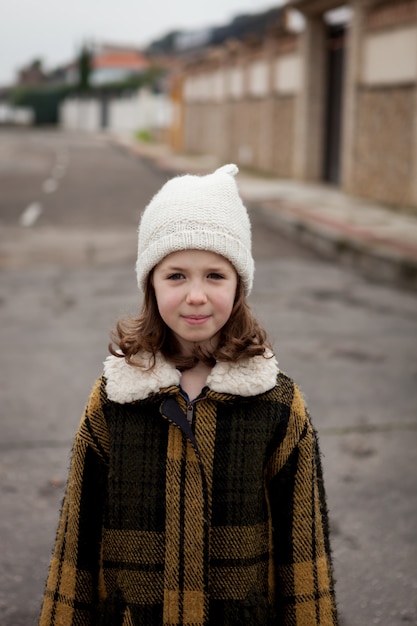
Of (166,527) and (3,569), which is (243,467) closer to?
(166,527)

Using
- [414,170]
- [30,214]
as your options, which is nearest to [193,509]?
[414,170]

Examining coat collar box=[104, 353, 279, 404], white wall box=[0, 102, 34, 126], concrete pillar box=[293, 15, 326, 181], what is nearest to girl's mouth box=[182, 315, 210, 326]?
coat collar box=[104, 353, 279, 404]

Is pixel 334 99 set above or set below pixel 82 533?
above

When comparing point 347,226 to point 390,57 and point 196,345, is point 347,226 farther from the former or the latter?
point 196,345

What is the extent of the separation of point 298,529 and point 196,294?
564 mm

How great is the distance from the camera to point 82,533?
6.42 ft

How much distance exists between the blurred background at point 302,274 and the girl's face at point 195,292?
76 centimetres

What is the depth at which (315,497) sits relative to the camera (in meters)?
1.95

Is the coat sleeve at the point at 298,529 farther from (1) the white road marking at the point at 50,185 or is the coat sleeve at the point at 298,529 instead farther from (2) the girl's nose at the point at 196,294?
(1) the white road marking at the point at 50,185

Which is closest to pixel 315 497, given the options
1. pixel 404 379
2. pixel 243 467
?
pixel 243 467

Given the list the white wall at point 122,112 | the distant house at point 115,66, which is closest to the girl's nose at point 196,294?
the white wall at point 122,112

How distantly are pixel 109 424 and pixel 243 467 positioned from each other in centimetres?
30

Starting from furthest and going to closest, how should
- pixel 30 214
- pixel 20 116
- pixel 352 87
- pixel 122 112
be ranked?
pixel 20 116 → pixel 122 112 → pixel 352 87 → pixel 30 214

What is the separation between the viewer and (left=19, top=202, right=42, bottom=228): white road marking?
45.2ft
